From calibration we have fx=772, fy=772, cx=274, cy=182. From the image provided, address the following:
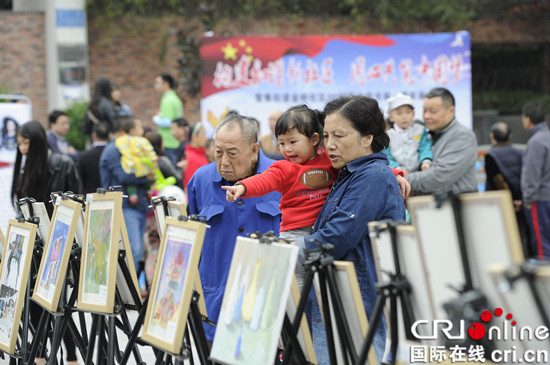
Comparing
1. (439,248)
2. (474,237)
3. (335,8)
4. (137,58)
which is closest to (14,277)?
(439,248)

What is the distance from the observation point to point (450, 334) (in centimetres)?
251

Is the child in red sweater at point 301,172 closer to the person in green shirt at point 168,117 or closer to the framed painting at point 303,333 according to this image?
the framed painting at point 303,333

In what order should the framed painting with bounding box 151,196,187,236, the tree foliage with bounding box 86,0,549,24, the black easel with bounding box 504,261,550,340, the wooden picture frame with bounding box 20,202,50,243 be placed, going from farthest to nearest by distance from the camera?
the tree foliage with bounding box 86,0,549,24
the wooden picture frame with bounding box 20,202,50,243
the framed painting with bounding box 151,196,187,236
the black easel with bounding box 504,261,550,340

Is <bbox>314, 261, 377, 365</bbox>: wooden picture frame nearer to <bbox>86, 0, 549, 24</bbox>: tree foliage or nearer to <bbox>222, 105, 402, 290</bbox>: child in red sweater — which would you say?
<bbox>222, 105, 402, 290</bbox>: child in red sweater

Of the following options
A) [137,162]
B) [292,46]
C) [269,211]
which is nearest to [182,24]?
[292,46]

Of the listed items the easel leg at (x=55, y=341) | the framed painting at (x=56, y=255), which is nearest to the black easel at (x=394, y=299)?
the framed painting at (x=56, y=255)

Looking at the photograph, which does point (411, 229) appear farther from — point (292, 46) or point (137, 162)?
point (292, 46)

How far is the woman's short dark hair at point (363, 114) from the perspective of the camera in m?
3.32

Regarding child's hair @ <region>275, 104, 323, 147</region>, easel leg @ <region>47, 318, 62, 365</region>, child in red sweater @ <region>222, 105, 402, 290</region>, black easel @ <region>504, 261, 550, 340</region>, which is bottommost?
easel leg @ <region>47, 318, 62, 365</region>

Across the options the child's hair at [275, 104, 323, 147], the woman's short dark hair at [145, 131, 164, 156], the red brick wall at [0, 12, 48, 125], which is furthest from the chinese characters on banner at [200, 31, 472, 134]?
the red brick wall at [0, 12, 48, 125]

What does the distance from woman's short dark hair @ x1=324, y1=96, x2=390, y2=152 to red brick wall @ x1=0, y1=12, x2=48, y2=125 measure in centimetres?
1335

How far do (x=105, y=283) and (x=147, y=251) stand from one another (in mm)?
4209

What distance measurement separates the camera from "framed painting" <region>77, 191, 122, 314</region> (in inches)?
141

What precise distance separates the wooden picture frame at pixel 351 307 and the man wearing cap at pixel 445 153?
3.10 metres
